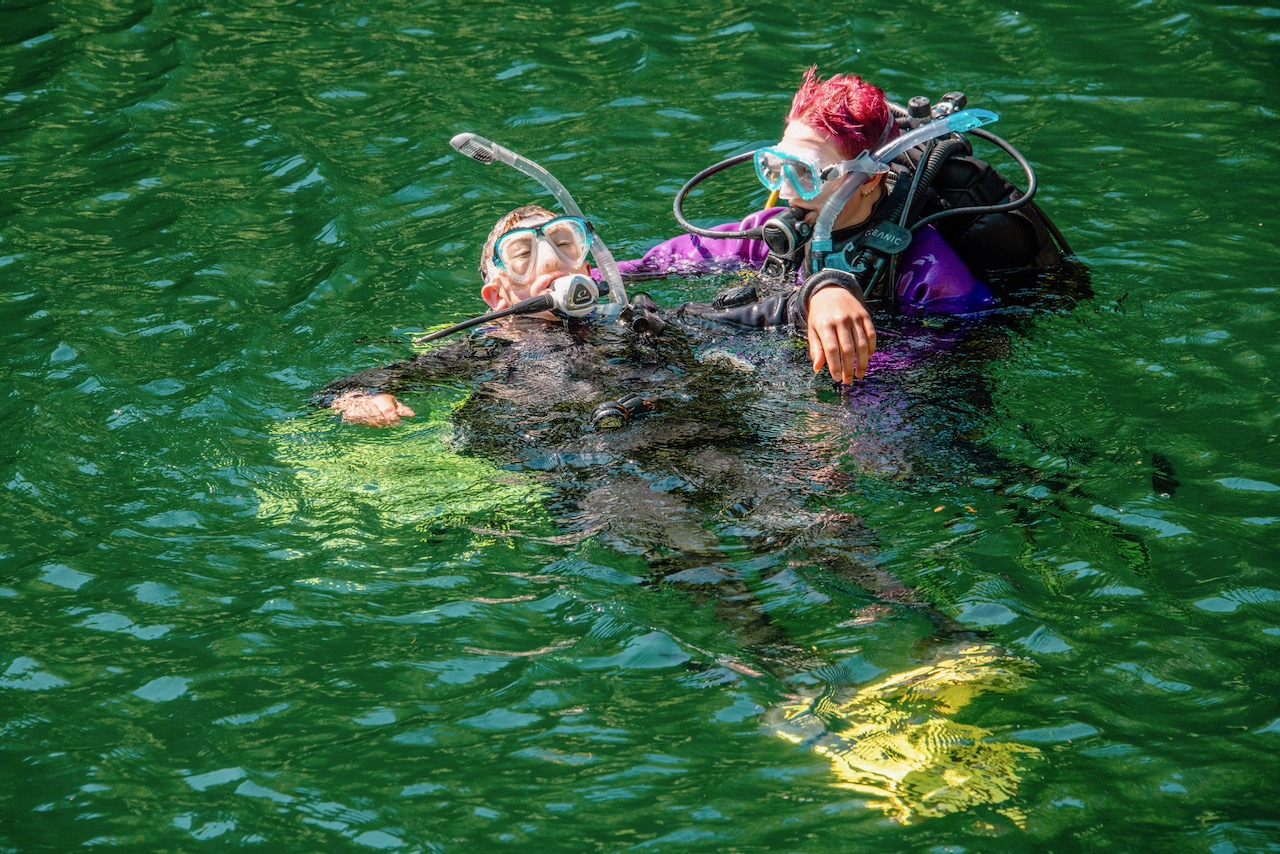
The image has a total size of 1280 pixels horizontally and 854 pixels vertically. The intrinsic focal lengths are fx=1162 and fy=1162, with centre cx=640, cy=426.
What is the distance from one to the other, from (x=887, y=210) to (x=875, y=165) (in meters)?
0.24

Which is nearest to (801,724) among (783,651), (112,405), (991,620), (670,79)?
(783,651)

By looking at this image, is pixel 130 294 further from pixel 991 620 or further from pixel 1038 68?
pixel 1038 68

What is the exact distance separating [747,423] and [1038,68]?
4.22m

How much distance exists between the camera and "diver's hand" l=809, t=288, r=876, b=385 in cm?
342

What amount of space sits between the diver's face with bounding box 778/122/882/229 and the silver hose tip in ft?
3.47

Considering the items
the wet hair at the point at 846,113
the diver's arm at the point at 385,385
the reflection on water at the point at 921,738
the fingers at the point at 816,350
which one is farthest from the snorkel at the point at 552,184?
the reflection on water at the point at 921,738

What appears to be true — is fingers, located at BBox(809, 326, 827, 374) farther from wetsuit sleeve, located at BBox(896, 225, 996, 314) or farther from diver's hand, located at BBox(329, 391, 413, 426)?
diver's hand, located at BBox(329, 391, 413, 426)

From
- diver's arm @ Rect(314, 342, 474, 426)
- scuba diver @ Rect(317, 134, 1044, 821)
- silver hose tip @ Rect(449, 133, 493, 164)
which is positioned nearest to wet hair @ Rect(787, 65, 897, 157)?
scuba diver @ Rect(317, 134, 1044, 821)

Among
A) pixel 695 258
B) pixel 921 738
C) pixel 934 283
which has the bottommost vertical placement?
pixel 921 738

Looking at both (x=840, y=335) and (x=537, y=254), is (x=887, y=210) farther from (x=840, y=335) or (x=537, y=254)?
(x=537, y=254)

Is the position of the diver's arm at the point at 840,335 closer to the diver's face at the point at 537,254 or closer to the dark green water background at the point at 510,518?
the dark green water background at the point at 510,518

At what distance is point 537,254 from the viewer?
14.1 feet

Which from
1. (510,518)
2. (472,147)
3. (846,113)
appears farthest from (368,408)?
(846,113)

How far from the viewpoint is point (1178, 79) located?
6.73m
